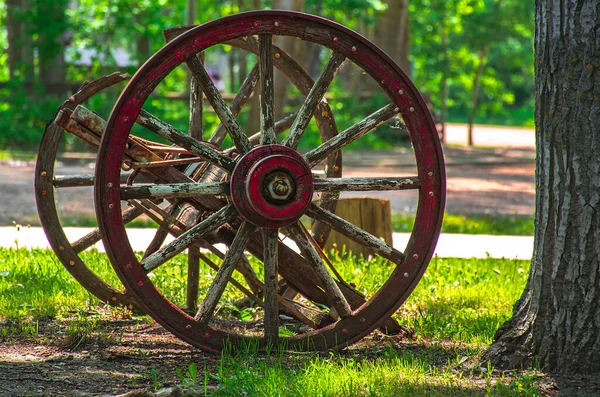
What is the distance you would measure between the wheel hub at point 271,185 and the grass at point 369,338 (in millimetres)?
653

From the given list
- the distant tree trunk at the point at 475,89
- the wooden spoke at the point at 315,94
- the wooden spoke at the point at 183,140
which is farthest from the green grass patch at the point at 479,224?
the distant tree trunk at the point at 475,89

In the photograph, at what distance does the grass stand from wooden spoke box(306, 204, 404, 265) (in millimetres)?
501

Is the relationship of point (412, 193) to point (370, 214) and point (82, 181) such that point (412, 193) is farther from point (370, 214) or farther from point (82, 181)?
point (82, 181)

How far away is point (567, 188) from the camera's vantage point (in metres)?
3.94

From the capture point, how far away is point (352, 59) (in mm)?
4246

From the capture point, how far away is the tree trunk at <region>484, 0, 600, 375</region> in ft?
12.8

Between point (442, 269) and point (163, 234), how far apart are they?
8.25 feet

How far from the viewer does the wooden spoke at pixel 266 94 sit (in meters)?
4.15

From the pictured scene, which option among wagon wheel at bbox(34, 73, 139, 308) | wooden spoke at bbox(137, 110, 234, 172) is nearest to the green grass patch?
wagon wheel at bbox(34, 73, 139, 308)

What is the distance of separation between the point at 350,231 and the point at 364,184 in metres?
0.25

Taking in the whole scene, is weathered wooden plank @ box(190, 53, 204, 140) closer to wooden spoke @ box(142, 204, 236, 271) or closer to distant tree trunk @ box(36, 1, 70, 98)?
wooden spoke @ box(142, 204, 236, 271)

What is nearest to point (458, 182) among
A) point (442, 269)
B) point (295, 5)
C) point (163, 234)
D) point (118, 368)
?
point (295, 5)

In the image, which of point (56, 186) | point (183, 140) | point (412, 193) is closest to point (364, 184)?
point (183, 140)

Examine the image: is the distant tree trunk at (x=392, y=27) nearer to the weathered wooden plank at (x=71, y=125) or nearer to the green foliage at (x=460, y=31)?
the green foliage at (x=460, y=31)
